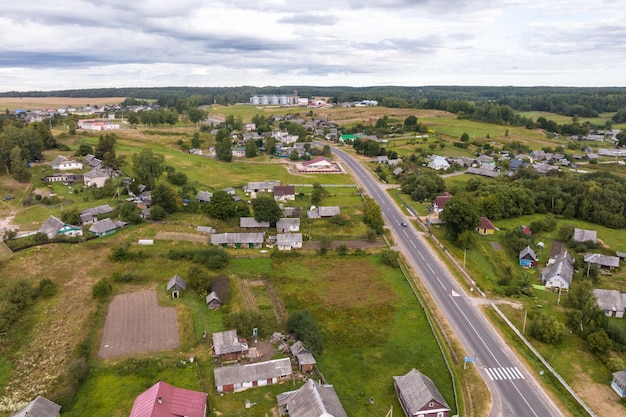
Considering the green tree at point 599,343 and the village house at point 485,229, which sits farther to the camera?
the village house at point 485,229

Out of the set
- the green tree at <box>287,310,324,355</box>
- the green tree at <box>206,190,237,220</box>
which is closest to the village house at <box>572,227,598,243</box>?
the green tree at <box>287,310,324,355</box>

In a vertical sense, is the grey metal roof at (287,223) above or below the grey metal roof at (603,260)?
above

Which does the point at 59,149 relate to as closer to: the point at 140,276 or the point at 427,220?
the point at 140,276

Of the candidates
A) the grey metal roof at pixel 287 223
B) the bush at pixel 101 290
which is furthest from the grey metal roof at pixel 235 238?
the bush at pixel 101 290

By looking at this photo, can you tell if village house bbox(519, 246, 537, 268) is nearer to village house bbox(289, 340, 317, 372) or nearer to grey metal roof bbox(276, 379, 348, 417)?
village house bbox(289, 340, 317, 372)

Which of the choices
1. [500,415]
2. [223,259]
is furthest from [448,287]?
[223,259]

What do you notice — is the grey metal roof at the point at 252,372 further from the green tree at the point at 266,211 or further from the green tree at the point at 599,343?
the green tree at the point at 266,211
